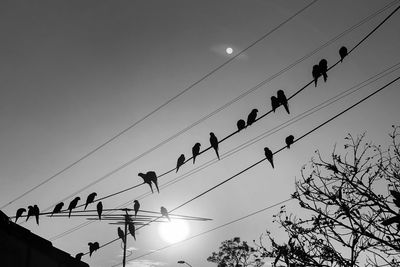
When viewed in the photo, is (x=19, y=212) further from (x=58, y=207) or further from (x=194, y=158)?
(x=194, y=158)

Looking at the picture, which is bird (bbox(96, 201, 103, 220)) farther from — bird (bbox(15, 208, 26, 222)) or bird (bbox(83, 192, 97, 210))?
bird (bbox(15, 208, 26, 222))

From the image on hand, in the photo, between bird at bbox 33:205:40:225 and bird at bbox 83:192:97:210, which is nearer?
bird at bbox 83:192:97:210

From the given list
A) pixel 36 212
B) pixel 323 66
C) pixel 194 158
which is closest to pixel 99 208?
pixel 36 212

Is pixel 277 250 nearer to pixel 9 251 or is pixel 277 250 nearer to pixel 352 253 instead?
pixel 352 253

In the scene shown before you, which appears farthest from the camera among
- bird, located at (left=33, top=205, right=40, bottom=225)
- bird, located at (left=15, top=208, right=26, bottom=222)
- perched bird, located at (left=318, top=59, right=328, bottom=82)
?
bird, located at (left=15, top=208, right=26, bottom=222)

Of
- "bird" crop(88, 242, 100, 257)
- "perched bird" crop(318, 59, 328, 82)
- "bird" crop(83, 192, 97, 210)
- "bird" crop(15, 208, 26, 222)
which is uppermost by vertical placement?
"bird" crop(15, 208, 26, 222)

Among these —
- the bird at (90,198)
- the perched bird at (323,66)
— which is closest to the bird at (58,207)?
the bird at (90,198)

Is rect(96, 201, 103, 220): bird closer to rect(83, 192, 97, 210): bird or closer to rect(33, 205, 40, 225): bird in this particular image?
rect(83, 192, 97, 210): bird

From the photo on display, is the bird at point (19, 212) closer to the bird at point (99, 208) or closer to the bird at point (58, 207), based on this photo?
the bird at point (58, 207)

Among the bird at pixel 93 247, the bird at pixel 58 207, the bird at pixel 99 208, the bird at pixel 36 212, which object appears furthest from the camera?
the bird at pixel 93 247

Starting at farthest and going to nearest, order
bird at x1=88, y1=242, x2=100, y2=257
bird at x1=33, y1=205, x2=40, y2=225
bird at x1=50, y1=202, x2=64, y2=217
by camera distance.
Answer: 1. bird at x1=88, y1=242, x2=100, y2=257
2. bird at x1=33, y1=205, x2=40, y2=225
3. bird at x1=50, y1=202, x2=64, y2=217

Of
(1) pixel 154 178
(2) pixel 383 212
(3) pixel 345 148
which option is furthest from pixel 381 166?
(1) pixel 154 178

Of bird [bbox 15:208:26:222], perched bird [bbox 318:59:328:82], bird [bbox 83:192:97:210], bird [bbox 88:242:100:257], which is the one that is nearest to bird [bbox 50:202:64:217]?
bird [bbox 83:192:97:210]

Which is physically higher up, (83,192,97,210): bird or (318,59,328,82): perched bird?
(83,192,97,210): bird
